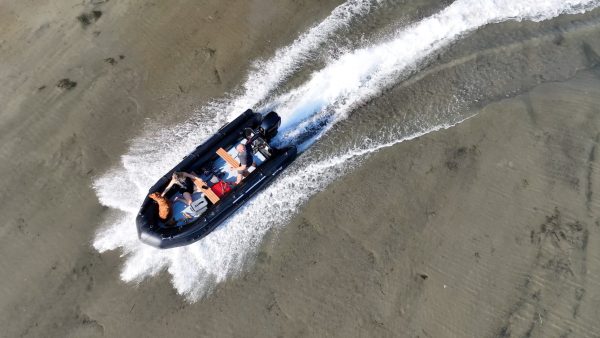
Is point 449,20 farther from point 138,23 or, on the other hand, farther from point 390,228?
point 138,23

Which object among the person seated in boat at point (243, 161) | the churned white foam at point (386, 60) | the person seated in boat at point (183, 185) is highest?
the person seated in boat at point (183, 185)

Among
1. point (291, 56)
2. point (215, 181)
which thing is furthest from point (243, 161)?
point (291, 56)

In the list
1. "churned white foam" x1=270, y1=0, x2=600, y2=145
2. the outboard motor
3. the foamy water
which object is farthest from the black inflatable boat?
"churned white foam" x1=270, y1=0, x2=600, y2=145

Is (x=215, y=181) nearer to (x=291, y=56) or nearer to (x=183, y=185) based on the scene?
(x=183, y=185)

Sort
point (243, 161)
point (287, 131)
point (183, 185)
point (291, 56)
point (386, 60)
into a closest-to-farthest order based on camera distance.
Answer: point (183, 185), point (243, 161), point (287, 131), point (386, 60), point (291, 56)

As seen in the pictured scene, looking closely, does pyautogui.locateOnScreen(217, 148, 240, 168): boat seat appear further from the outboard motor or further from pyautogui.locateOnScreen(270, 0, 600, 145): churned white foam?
pyautogui.locateOnScreen(270, 0, 600, 145): churned white foam

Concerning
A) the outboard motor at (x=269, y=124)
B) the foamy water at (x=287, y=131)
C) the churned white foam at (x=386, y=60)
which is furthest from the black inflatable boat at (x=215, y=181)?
the churned white foam at (x=386, y=60)

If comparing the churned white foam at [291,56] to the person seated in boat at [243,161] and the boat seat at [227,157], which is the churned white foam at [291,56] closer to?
the boat seat at [227,157]
